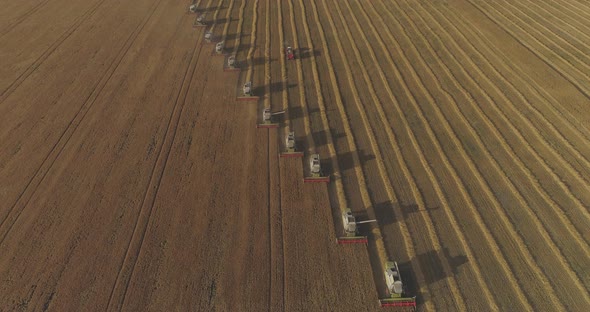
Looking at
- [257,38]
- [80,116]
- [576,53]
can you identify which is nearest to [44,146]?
[80,116]

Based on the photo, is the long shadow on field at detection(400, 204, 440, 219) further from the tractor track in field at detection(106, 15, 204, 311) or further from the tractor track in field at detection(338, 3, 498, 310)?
the tractor track in field at detection(106, 15, 204, 311)

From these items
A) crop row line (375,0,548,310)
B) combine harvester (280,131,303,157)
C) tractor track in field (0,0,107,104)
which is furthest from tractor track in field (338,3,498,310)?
tractor track in field (0,0,107,104)

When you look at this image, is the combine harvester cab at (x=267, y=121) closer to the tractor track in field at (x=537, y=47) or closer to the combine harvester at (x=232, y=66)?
the combine harvester at (x=232, y=66)

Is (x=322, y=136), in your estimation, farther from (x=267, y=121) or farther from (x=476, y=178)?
(x=476, y=178)

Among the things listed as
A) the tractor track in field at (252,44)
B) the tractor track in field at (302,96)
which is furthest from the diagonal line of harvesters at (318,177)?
the tractor track in field at (252,44)

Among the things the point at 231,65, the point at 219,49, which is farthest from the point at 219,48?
the point at 231,65

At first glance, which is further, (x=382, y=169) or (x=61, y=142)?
(x=61, y=142)
